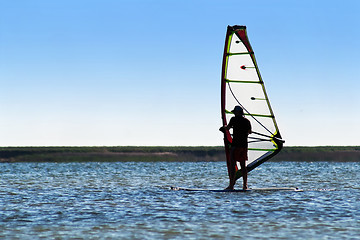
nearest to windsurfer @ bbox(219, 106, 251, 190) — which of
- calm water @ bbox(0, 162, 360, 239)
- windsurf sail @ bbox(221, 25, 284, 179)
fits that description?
calm water @ bbox(0, 162, 360, 239)

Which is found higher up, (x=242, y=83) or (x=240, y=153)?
(x=242, y=83)

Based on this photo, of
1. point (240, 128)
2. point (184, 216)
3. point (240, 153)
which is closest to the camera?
point (184, 216)

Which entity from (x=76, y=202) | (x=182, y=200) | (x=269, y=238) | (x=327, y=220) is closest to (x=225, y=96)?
(x=182, y=200)

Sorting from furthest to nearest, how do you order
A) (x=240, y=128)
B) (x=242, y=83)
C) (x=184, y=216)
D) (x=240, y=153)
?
(x=242, y=83)
(x=240, y=153)
(x=240, y=128)
(x=184, y=216)

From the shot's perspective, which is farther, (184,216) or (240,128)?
(240,128)

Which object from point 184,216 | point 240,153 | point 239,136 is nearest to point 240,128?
point 239,136

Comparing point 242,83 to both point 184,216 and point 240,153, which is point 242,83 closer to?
point 240,153

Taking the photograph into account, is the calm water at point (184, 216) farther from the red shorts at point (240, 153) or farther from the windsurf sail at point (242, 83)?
the windsurf sail at point (242, 83)

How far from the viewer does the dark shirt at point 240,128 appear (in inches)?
551

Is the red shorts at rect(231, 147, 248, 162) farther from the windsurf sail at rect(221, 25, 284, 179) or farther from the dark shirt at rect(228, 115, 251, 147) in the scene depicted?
the windsurf sail at rect(221, 25, 284, 179)

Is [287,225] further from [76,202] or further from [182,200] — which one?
[76,202]

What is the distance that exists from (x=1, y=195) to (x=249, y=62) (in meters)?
7.46

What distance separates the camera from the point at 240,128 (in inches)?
551

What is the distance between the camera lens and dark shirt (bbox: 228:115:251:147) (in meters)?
14.0
